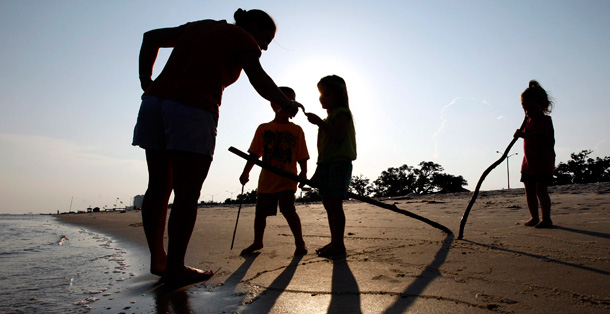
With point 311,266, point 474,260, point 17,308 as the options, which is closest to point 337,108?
point 311,266

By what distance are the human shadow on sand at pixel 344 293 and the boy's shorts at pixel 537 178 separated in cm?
327

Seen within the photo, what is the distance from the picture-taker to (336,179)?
10.2 feet

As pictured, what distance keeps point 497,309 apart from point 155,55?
8.23 ft

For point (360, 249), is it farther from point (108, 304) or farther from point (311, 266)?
point (108, 304)

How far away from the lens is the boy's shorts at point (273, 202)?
340 centimetres

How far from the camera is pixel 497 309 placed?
1434mm

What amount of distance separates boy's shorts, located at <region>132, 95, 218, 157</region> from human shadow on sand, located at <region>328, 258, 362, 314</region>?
110cm

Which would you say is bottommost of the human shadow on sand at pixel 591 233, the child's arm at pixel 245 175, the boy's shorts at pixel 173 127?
the human shadow on sand at pixel 591 233

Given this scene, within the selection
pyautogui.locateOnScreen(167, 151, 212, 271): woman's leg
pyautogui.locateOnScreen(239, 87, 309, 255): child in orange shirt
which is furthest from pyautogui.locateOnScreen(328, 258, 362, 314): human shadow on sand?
pyautogui.locateOnScreen(239, 87, 309, 255): child in orange shirt

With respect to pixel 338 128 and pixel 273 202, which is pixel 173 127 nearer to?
pixel 338 128

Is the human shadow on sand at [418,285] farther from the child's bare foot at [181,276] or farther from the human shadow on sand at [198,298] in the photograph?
the child's bare foot at [181,276]

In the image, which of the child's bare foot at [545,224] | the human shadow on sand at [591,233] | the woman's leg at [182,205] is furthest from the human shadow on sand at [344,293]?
the child's bare foot at [545,224]

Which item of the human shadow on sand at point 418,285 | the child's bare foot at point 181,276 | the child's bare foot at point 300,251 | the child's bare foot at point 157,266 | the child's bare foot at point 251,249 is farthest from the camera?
the child's bare foot at point 251,249

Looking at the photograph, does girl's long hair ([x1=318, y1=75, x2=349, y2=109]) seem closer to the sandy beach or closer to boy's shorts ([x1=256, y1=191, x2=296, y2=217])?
boy's shorts ([x1=256, y1=191, x2=296, y2=217])
